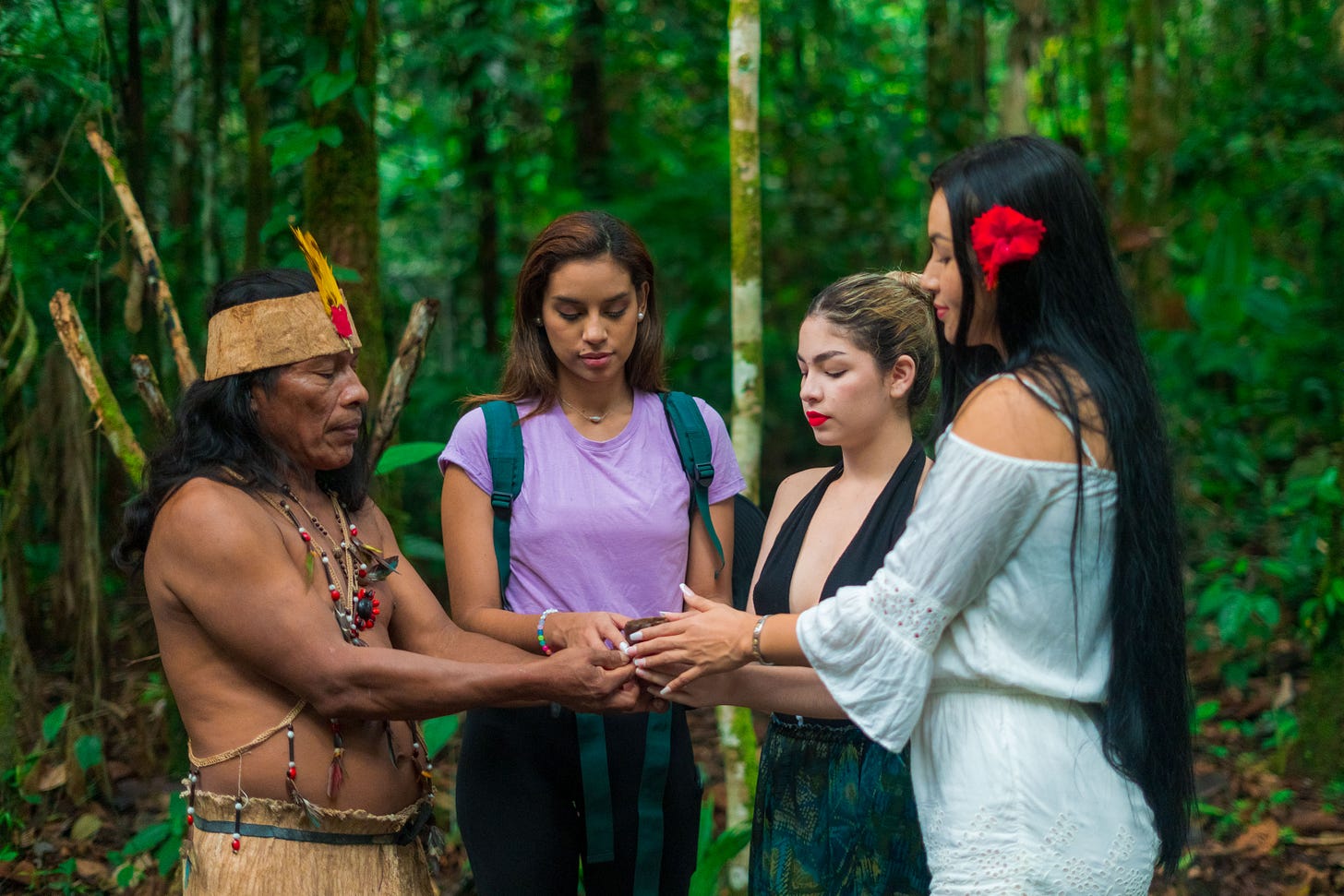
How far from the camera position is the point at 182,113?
5383 millimetres

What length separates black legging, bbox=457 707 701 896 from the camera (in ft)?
8.22

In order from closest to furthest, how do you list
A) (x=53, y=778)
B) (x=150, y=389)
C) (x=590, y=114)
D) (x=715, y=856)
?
(x=150, y=389) → (x=715, y=856) → (x=53, y=778) → (x=590, y=114)

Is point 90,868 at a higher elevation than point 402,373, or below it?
below

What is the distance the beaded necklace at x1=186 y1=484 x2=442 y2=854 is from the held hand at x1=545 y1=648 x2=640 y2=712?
341 millimetres

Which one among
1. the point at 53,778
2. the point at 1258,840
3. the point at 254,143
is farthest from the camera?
the point at 254,143

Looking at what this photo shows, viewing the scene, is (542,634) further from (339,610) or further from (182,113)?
(182,113)

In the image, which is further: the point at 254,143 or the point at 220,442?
the point at 254,143

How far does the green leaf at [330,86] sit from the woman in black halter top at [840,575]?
1571 mm

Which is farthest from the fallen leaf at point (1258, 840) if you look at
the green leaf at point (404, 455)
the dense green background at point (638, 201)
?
the green leaf at point (404, 455)

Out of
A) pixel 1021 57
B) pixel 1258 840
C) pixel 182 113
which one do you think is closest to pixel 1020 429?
pixel 1258 840

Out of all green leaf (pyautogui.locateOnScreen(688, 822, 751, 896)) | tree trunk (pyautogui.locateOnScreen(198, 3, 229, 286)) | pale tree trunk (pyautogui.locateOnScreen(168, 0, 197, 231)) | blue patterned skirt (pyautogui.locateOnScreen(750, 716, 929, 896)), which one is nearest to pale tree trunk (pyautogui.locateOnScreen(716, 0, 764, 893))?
green leaf (pyautogui.locateOnScreen(688, 822, 751, 896))

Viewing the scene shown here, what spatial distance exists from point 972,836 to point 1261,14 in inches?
328

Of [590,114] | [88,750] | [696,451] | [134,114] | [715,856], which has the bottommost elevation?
[715,856]

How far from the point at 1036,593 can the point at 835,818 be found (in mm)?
726
